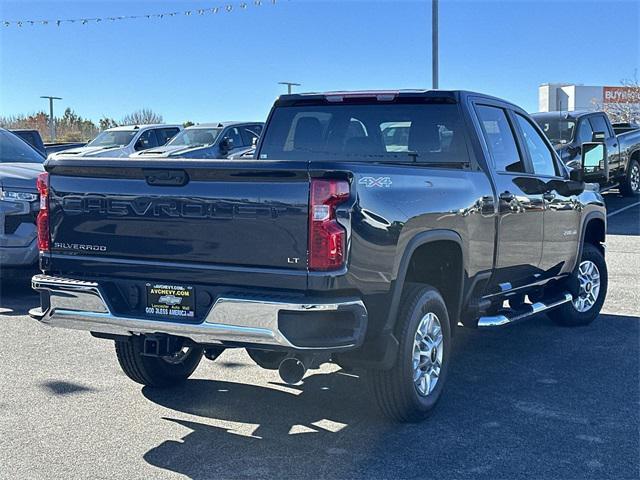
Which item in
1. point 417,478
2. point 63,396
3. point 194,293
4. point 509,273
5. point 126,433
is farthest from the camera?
point 509,273

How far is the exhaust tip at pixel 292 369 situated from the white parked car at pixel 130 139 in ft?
55.6

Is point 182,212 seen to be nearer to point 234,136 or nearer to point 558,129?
point 558,129

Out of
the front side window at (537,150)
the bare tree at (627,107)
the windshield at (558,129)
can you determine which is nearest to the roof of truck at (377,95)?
the front side window at (537,150)

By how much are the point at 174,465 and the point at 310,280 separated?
3.94ft

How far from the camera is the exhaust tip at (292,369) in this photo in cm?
465

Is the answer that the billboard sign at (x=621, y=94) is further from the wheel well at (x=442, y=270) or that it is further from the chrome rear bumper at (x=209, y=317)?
the chrome rear bumper at (x=209, y=317)

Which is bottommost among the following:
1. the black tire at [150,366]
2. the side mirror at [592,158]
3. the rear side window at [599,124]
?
the black tire at [150,366]

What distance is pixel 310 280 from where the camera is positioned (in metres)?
4.30

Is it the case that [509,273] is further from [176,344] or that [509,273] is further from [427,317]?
[176,344]

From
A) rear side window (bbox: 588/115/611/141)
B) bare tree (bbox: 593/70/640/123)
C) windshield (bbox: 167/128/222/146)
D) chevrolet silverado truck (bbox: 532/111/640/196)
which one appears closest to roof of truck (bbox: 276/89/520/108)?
chevrolet silverado truck (bbox: 532/111/640/196)

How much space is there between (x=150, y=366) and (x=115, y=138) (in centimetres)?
1802

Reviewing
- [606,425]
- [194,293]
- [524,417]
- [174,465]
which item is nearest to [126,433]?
[174,465]

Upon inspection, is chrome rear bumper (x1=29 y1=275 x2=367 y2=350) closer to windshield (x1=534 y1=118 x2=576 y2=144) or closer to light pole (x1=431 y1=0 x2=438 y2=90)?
windshield (x1=534 y1=118 x2=576 y2=144)

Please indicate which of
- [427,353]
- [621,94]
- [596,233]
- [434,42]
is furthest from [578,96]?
[427,353]
